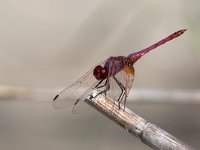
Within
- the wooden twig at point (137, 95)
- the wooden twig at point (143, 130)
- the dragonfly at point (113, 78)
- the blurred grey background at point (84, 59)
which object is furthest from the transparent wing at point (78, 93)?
the blurred grey background at point (84, 59)

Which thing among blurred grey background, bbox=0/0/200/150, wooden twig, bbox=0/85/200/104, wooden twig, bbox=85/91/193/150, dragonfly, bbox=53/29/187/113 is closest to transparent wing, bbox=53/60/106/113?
dragonfly, bbox=53/29/187/113

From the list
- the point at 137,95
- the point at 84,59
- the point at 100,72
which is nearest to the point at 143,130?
the point at 100,72

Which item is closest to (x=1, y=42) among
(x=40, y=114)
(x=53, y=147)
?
(x=40, y=114)

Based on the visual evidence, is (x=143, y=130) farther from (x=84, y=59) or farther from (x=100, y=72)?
(x=84, y=59)

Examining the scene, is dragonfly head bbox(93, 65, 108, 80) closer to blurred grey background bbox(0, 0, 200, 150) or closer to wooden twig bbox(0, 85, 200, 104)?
wooden twig bbox(0, 85, 200, 104)

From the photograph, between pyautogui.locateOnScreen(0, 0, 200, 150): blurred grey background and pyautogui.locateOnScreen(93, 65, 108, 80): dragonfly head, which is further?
pyautogui.locateOnScreen(0, 0, 200, 150): blurred grey background
